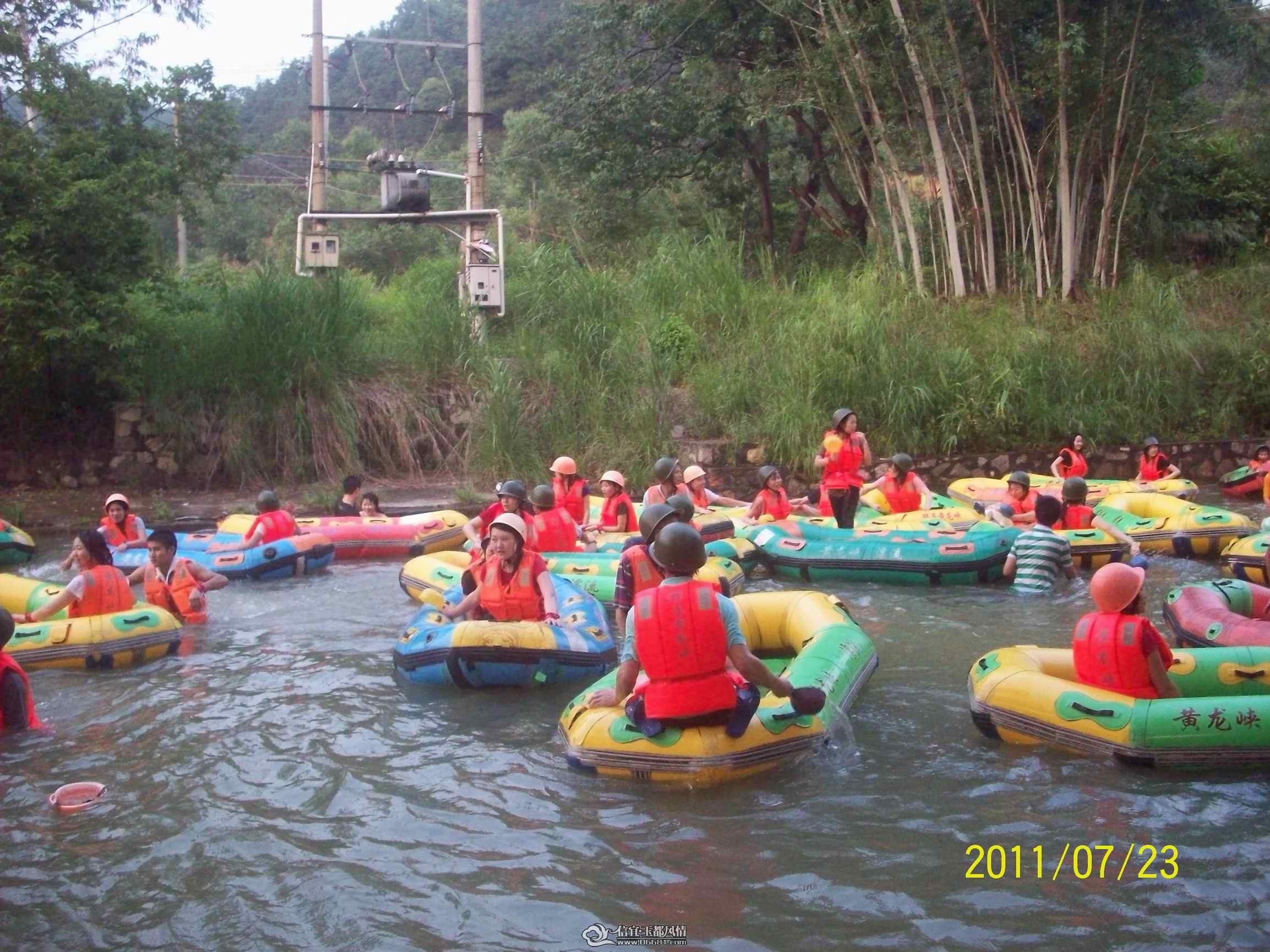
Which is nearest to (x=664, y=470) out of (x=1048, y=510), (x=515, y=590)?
(x=515, y=590)

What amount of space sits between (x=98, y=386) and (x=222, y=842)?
11.4 metres

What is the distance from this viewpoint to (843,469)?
10.5 m

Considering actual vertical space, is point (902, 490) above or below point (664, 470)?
below

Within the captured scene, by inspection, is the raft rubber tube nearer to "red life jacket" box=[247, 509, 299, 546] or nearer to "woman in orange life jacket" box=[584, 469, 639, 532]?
"woman in orange life jacket" box=[584, 469, 639, 532]

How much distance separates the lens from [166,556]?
26.7ft

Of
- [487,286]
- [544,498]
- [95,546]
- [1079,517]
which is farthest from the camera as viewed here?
[487,286]

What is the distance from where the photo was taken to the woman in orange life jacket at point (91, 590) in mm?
7328

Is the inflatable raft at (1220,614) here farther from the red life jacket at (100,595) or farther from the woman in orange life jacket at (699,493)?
the red life jacket at (100,595)

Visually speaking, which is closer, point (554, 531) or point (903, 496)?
point (554, 531)

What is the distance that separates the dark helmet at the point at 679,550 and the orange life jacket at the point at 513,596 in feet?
7.24

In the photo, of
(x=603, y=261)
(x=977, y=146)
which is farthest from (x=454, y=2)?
(x=977, y=146)

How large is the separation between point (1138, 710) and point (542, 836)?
2.58 meters

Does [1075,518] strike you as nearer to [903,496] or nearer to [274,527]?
[903,496]

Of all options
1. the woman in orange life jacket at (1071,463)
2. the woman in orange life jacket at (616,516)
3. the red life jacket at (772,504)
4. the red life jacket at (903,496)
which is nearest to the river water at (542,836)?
the woman in orange life jacket at (616,516)
